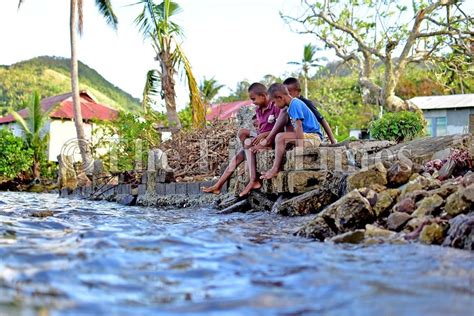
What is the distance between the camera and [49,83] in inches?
2200

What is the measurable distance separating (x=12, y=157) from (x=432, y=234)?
25.5 m

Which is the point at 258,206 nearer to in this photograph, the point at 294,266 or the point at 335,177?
the point at 335,177

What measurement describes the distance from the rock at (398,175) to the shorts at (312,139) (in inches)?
57.3

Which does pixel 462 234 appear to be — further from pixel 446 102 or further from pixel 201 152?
pixel 446 102

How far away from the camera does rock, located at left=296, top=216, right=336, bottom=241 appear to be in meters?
4.42

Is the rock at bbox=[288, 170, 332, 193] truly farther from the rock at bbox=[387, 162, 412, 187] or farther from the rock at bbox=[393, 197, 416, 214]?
the rock at bbox=[393, 197, 416, 214]

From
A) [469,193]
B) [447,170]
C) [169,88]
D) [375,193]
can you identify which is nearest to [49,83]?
[169,88]

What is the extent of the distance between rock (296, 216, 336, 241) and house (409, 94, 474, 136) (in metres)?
23.0

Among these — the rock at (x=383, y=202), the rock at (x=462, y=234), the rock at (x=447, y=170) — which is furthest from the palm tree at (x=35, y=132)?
the rock at (x=462, y=234)

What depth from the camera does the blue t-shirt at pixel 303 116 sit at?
6789mm

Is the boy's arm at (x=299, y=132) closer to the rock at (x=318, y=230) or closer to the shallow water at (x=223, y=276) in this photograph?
the rock at (x=318, y=230)

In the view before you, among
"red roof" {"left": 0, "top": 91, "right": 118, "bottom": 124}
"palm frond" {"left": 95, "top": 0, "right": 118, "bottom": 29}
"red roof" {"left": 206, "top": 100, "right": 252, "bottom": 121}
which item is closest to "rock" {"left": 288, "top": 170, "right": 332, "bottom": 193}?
"red roof" {"left": 206, "top": 100, "right": 252, "bottom": 121}

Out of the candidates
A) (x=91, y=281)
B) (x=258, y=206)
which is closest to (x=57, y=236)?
(x=91, y=281)

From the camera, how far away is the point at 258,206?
7352mm
